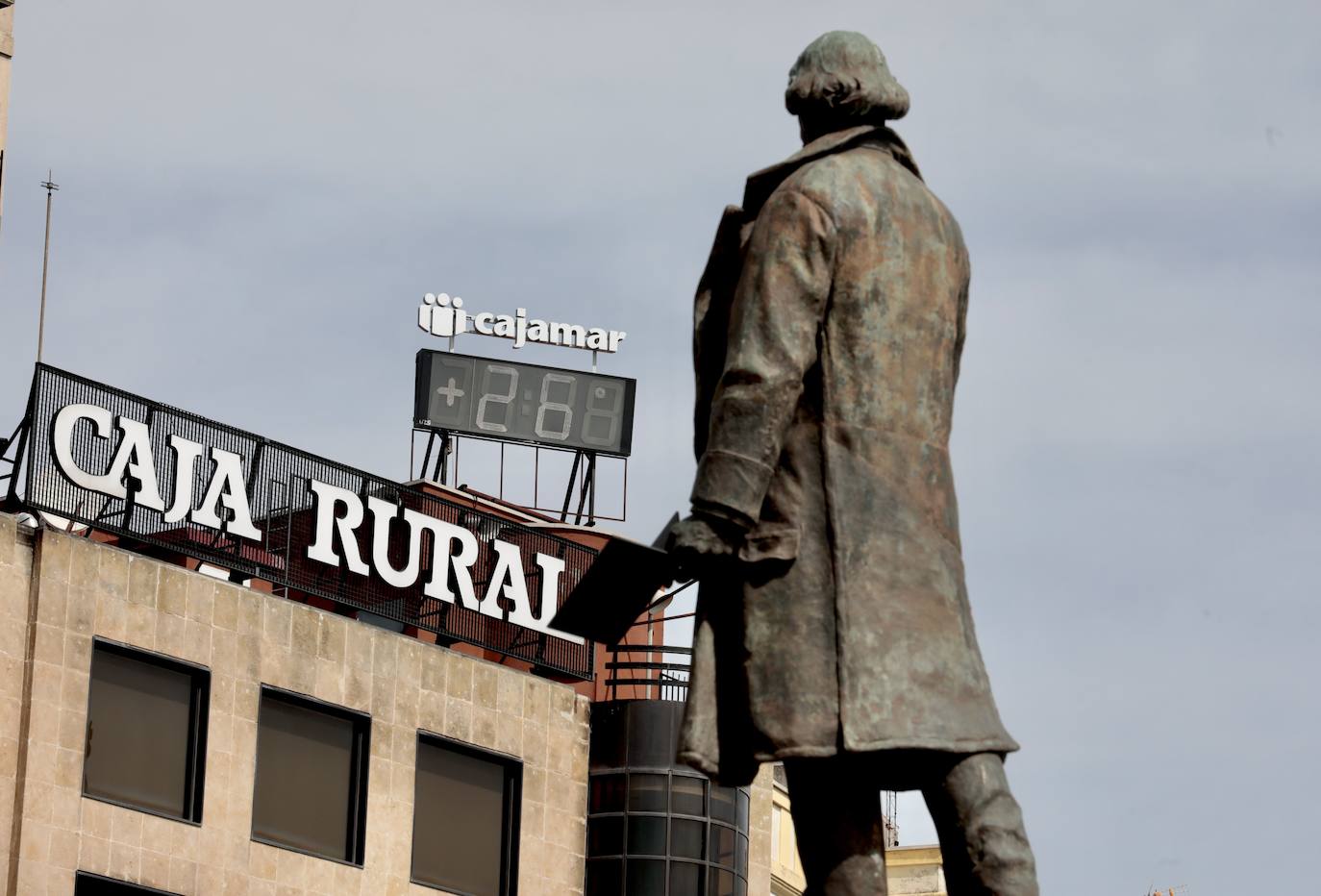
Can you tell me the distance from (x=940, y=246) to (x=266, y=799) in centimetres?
3940

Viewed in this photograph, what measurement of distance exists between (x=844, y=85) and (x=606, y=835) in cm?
4823

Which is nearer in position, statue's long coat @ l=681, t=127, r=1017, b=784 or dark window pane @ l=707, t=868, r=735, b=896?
statue's long coat @ l=681, t=127, r=1017, b=784

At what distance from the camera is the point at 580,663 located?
63.1 meters

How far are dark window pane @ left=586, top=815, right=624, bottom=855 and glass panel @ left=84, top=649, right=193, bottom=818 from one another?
12123mm

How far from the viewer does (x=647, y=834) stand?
61.9 m

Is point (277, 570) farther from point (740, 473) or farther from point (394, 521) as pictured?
point (740, 473)

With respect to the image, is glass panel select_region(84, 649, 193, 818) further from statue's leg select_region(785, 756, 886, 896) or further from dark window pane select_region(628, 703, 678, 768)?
statue's leg select_region(785, 756, 886, 896)

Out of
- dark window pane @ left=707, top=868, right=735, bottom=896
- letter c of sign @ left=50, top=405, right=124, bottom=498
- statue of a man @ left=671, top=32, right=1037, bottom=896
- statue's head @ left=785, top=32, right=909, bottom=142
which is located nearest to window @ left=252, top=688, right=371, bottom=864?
letter c of sign @ left=50, top=405, right=124, bottom=498

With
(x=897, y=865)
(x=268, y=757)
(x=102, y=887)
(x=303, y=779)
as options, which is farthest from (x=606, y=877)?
(x=897, y=865)

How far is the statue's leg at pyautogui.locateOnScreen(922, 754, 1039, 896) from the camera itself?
43.5 ft

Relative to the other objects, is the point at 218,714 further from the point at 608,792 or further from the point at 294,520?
the point at 608,792

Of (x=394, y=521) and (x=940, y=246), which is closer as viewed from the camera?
(x=940, y=246)

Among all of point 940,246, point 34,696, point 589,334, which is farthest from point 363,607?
point 940,246

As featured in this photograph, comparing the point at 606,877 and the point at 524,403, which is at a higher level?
the point at 524,403
